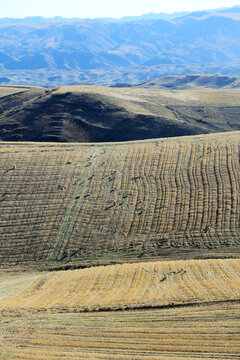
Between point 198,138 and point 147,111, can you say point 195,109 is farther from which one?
point 198,138

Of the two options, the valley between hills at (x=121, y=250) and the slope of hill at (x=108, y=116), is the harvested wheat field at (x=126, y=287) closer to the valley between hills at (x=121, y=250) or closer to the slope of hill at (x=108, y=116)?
the valley between hills at (x=121, y=250)

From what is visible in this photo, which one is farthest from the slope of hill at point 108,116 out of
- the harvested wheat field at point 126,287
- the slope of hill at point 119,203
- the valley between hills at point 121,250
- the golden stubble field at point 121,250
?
the harvested wheat field at point 126,287

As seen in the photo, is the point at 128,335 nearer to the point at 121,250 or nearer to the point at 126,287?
the point at 126,287

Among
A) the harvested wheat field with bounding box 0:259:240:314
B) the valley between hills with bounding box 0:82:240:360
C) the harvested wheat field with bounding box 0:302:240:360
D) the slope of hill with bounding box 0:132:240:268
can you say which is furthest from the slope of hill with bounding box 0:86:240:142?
the harvested wheat field with bounding box 0:302:240:360

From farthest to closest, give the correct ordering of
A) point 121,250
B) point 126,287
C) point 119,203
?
point 119,203
point 121,250
point 126,287

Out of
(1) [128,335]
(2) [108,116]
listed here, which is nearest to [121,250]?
(1) [128,335]

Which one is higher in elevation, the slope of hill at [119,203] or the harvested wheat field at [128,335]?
the harvested wheat field at [128,335]
